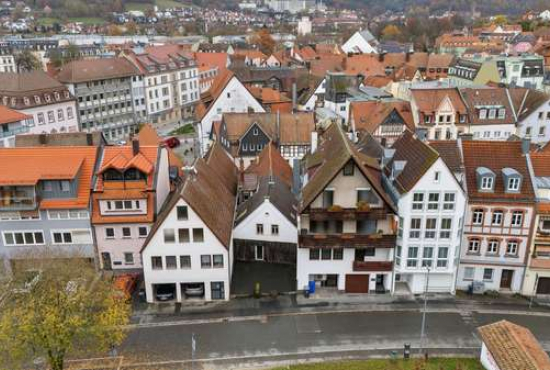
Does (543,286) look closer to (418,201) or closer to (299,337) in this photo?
(418,201)

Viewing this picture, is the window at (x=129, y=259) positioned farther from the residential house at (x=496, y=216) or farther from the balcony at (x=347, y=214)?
the residential house at (x=496, y=216)

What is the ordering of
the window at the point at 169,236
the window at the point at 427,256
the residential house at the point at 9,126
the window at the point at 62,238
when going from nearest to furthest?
the window at the point at 169,236
the window at the point at 427,256
the window at the point at 62,238
the residential house at the point at 9,126

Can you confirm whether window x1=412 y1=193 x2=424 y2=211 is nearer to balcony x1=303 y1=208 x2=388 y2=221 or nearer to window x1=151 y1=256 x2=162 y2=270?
balcony x1=303 y1=208 x2=388 y2=221

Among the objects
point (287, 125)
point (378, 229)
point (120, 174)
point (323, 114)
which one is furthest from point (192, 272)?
point (323, 114)

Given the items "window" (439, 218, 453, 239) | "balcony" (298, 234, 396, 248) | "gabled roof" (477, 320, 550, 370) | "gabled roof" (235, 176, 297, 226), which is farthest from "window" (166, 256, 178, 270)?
"gabled roof" (477, 320, 550, 370)

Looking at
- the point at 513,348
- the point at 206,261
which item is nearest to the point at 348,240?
the point at 206,261

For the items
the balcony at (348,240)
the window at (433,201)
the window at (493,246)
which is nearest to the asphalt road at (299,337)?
the window at (493,246)
